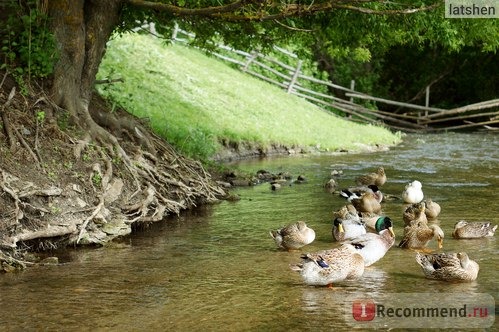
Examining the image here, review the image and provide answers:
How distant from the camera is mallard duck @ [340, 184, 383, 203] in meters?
18.6

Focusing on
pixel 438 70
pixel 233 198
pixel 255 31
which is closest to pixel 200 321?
pixel 233 198

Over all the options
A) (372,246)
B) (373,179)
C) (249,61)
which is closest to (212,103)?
(249,61)

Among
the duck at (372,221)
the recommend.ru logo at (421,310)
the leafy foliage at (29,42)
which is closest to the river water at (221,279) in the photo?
the recommend.ru logo at (421,310)

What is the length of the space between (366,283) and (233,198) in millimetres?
7875

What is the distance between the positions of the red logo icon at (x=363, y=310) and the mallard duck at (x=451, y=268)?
1.53m

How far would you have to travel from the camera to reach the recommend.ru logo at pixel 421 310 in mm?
9883

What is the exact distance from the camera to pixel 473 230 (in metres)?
14.7

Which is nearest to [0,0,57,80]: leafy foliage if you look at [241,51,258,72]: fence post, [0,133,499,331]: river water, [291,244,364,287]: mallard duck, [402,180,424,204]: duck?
[0,133,499,331]: river water

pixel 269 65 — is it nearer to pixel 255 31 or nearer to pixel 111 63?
pixel 111 63

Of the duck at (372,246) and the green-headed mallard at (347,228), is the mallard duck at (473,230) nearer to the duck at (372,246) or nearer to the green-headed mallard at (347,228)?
the green-headed mallard at (347,228)

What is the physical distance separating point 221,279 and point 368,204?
20.3ft

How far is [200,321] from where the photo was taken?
1009cm

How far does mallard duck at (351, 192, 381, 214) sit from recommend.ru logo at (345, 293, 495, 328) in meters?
6.43

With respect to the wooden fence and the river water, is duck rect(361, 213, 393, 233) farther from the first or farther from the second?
the wooden fence
